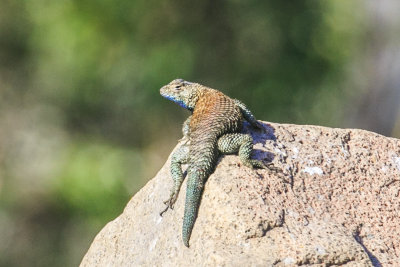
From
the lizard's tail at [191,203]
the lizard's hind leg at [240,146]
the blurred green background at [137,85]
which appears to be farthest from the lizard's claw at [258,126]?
the blurred green background at [137,85]

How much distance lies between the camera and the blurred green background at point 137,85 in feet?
47.0

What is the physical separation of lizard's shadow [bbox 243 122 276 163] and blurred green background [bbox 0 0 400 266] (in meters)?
7.97

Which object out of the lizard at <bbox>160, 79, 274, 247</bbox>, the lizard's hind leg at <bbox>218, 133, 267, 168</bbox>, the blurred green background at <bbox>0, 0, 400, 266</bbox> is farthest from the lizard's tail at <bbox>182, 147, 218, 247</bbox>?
the blurred green background at <bbox>0, 0, 400, 266</bbox>

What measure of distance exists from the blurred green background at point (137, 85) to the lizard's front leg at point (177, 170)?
8.26 meters

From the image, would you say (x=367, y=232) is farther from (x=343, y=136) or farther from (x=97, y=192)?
(x=97, y=192)

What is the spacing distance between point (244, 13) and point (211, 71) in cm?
130

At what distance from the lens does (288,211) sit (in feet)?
17.1

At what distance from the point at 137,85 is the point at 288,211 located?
9.33 meters

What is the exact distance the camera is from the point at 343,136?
6.02 meters

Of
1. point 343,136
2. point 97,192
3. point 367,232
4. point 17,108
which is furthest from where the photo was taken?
point 17,108

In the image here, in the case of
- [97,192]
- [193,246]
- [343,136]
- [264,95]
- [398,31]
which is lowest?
[193,246]

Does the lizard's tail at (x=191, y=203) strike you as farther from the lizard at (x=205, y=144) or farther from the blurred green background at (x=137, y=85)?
the blurred green background at (x=137, y=85)

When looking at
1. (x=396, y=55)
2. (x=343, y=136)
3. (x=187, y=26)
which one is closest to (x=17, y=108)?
(x=187, y=26)

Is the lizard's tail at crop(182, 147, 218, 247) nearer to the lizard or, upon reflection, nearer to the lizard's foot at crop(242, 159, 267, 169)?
the lizard
